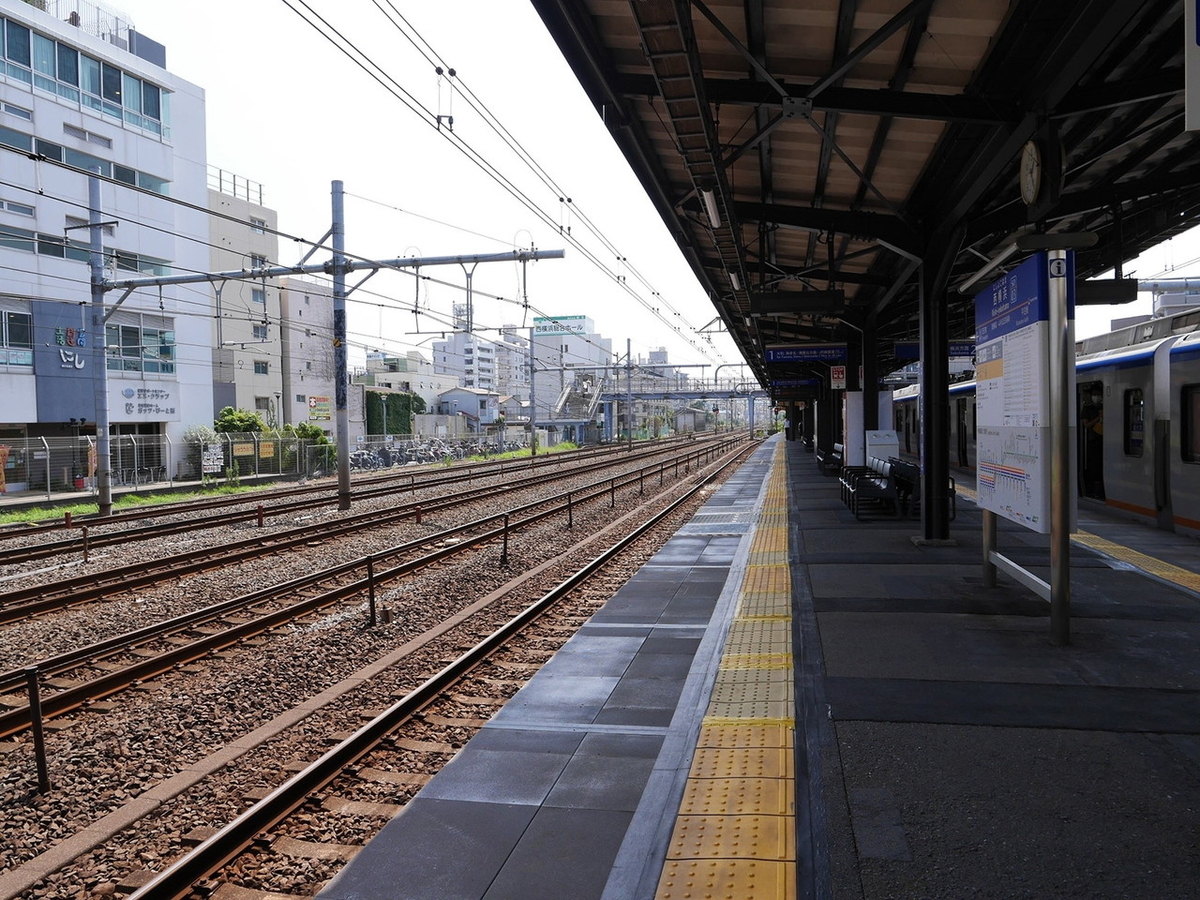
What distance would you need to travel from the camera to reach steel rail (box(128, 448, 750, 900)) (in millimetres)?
3822

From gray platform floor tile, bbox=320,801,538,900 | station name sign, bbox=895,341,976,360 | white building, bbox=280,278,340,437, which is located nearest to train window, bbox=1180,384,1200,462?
gray platform floor tile, bbox=320,801,538,900

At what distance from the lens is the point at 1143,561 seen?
9211 mm

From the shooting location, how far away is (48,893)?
3920mm

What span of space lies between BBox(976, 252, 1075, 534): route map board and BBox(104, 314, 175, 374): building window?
1225 inches

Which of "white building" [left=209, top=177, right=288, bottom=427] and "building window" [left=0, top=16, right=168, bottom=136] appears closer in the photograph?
"building window" [left=0, top=16, right=168, bottom=136]

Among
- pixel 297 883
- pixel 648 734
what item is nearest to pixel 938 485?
pixel 648 734

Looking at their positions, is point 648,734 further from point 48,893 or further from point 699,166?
point 699,166

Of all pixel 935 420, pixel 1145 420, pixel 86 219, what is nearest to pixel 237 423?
pixel 86 219

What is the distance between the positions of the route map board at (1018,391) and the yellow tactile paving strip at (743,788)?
218 cm

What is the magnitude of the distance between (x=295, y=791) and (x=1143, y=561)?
9.05m

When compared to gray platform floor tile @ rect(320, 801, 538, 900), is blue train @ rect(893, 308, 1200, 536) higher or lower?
higher

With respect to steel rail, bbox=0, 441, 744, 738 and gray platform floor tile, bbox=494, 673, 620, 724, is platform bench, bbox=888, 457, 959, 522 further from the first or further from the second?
gray platform floor tile, bbox=494, 673, 620, 724

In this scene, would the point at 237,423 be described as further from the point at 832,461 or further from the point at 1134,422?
the point at 1134,422

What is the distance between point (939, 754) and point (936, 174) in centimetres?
719
